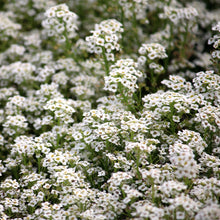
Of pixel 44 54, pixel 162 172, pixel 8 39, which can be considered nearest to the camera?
pixel 162 172

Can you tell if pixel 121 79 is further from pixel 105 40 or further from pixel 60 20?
pixel 60 20

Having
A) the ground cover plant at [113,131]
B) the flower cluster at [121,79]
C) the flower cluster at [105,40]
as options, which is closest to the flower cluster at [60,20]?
the ground cover plant at [113,131]


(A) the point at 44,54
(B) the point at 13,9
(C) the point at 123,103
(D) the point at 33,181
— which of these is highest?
(B) the point at 13,9

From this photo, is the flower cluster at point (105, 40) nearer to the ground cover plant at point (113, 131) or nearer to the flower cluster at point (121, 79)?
the ground cover plant at point (113, 131)

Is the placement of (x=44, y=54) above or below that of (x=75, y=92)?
above

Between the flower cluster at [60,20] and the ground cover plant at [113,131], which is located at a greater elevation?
the flower cluster at [60,20]

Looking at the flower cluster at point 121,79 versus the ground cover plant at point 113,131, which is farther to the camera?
the flower cluster at point 121,79

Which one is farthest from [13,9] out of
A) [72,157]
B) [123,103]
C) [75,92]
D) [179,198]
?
[179,198]

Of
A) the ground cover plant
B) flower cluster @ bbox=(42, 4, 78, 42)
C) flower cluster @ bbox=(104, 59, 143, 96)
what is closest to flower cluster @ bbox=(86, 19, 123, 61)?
the ground cover plant

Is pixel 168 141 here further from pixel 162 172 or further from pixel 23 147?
pixel 23 147
